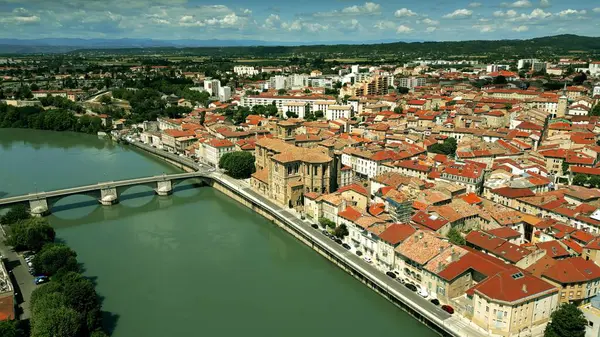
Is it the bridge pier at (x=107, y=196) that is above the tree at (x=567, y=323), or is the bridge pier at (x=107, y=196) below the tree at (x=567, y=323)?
below

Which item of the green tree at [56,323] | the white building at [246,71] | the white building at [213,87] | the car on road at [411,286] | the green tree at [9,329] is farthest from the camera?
the white building at [246,71]

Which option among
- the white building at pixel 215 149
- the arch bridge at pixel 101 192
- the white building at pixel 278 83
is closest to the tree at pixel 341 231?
the arch bridge at pixel 101 192

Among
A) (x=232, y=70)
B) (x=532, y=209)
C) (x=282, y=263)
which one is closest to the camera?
(x=282, y=263)

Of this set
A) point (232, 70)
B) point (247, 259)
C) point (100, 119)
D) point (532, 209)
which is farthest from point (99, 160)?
point (232, 70)

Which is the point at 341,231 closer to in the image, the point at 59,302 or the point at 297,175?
the point at 297,175

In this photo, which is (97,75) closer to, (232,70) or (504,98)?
(232,70)

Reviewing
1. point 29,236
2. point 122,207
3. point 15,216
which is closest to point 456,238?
point 29,236

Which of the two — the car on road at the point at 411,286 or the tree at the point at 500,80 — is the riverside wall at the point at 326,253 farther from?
the tree at the point at 500,80
